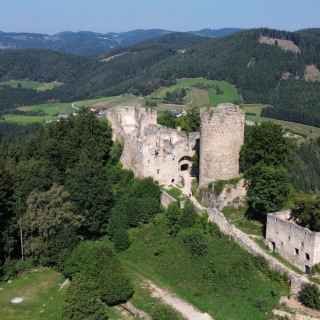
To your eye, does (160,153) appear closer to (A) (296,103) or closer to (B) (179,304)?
(B) (179,304)

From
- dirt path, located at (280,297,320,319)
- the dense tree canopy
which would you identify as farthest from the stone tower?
dirt path, located at (280,297,320,319)

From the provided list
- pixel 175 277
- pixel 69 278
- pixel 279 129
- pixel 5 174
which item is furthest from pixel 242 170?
pixel 5 174

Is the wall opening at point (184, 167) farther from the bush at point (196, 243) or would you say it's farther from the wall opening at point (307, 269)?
the wall opening at point (307, 269)

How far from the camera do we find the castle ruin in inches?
1325

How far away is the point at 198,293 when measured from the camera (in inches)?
1063

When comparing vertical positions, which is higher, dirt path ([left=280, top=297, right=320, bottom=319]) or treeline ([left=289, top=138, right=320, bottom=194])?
dirt path ([left=280, top=297, right=320, bottom=319])

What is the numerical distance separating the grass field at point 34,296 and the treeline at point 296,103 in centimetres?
11245

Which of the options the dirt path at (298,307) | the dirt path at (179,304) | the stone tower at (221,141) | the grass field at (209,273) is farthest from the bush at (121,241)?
the dirt path at (298,307)

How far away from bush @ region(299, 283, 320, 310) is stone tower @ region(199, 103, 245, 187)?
1228cm

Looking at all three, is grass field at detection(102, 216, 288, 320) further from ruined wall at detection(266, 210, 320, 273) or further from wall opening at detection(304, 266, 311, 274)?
ruined wall at detection(266, 210, 320, 273)

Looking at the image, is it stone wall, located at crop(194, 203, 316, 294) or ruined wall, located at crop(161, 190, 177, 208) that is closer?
stone wall, located at crop(194, 203, 316, 294)

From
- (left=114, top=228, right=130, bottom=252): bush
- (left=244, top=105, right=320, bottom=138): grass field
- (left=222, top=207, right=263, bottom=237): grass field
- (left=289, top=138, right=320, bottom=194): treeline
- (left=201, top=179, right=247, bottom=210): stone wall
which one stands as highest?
(left=201, top=179, right=247, bottom=210): stone wall

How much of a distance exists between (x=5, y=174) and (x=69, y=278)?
34.1 feet

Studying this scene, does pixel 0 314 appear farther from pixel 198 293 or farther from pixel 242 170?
pixel 242 170
